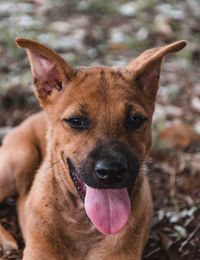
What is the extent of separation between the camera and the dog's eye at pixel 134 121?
12.4 feet

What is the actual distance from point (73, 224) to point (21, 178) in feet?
4.92

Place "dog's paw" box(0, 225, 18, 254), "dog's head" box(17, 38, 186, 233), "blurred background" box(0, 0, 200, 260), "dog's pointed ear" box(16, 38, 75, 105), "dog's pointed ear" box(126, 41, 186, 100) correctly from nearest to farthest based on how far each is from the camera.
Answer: "dog's head" box(17, 38, 186, 233) → "dog's pointed ear" box(16, 38, 75, 105) → "dog's pointed ear" box(126, 41, 186, 100) → "dog's paw" box(0, 225, 18, 254) → "blurred background" box(0, 0, 200, 260)

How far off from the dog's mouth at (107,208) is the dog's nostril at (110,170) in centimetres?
37

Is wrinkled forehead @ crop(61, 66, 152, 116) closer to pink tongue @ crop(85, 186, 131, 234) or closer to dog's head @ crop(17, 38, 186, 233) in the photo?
dog's head @ crop(17, 38, 186, 233)

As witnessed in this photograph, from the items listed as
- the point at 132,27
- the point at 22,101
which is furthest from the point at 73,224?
the point at 132,27

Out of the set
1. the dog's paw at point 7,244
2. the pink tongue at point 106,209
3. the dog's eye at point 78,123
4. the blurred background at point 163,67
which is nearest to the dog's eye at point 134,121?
the dog's eye at point 78,123

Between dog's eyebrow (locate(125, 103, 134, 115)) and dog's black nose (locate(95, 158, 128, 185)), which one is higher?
dog's eyebrow (locate(125, 103, 134, 115))

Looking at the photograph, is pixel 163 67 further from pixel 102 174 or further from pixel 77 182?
pixel 102 174

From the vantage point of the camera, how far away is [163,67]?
892cm

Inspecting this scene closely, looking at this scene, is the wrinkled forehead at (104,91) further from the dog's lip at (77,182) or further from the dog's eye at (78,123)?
the dog's lip at (77,182)

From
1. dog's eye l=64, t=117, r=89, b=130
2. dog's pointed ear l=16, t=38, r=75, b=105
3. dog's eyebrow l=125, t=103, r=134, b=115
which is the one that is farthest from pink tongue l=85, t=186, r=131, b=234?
dog's pointed ear l=16, t=38, r=75, b=105

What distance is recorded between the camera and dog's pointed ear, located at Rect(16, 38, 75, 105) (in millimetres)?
3885

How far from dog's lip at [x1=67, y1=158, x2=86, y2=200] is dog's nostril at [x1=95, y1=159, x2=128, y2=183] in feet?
1.46

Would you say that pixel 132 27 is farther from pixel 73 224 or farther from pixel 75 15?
pixel 73 224
